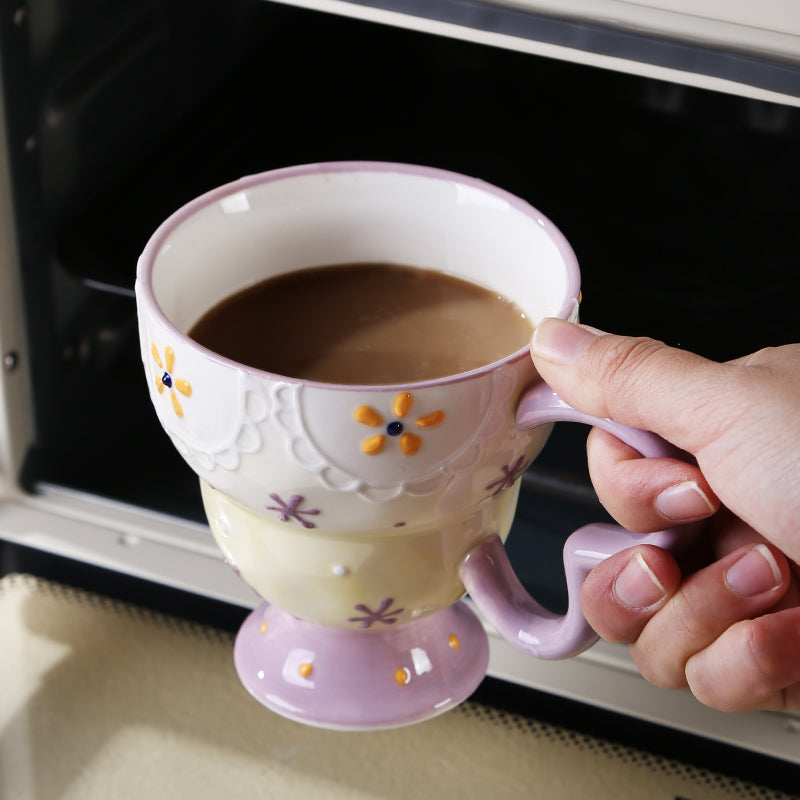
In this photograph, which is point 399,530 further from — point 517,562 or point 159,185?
point 159,185

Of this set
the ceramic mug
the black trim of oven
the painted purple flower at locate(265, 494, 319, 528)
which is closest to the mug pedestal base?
the ceramic mug

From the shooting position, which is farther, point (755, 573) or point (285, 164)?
point (285, 164)

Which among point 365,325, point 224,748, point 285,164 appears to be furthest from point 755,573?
point 285,164

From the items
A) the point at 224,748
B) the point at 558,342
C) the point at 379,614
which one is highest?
the point at 558,342

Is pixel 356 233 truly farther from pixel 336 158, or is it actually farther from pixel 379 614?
pixel 336 158

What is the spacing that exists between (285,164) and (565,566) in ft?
1.11

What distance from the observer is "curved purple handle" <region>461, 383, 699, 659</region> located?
284 mm

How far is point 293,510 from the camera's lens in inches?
11.3

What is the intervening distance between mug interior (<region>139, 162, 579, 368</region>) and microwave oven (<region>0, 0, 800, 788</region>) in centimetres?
15

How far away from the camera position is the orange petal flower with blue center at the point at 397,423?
258mm

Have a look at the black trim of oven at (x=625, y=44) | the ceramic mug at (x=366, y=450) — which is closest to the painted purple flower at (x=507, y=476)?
the ceramic mug at (x=366, y=450)

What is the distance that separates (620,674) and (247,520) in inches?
8.4

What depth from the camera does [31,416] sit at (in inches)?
19.9

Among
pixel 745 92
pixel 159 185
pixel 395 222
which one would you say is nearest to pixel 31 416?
pixel 159 185
